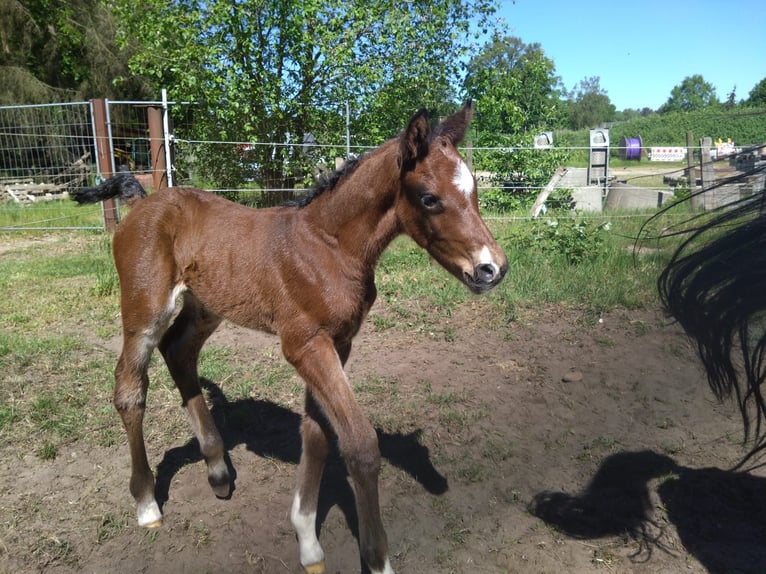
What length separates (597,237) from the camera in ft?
23.9

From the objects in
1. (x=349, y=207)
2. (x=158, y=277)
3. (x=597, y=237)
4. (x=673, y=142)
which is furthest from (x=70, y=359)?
(x=673, y=142)

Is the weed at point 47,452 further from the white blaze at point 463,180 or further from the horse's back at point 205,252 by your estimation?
the white blaze at point 463,180

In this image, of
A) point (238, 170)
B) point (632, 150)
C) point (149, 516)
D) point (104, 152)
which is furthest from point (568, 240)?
point (632, 150)

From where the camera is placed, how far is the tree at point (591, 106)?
7106 cm

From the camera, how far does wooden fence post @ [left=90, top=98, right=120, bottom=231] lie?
361 inches

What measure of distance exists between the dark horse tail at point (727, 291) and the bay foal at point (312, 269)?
2.88 feet

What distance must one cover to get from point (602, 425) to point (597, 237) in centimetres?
385

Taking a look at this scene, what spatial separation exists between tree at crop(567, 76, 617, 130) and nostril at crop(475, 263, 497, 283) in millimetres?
72636

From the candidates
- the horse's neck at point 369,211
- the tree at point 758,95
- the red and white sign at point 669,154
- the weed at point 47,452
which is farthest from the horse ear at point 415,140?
the tree at point 758,95

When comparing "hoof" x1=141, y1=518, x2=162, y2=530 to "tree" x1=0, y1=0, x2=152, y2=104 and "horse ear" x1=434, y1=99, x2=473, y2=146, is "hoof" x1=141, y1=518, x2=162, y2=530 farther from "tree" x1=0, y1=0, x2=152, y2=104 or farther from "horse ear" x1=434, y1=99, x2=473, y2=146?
"tree" x1=0, y1=0, x2=152, y2=104

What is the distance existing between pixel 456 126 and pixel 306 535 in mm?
2128

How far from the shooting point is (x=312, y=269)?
2705 millimetres

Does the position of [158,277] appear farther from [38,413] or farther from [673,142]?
[673,142]

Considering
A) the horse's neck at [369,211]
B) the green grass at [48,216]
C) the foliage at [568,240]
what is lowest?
the foliage at [568,240]
